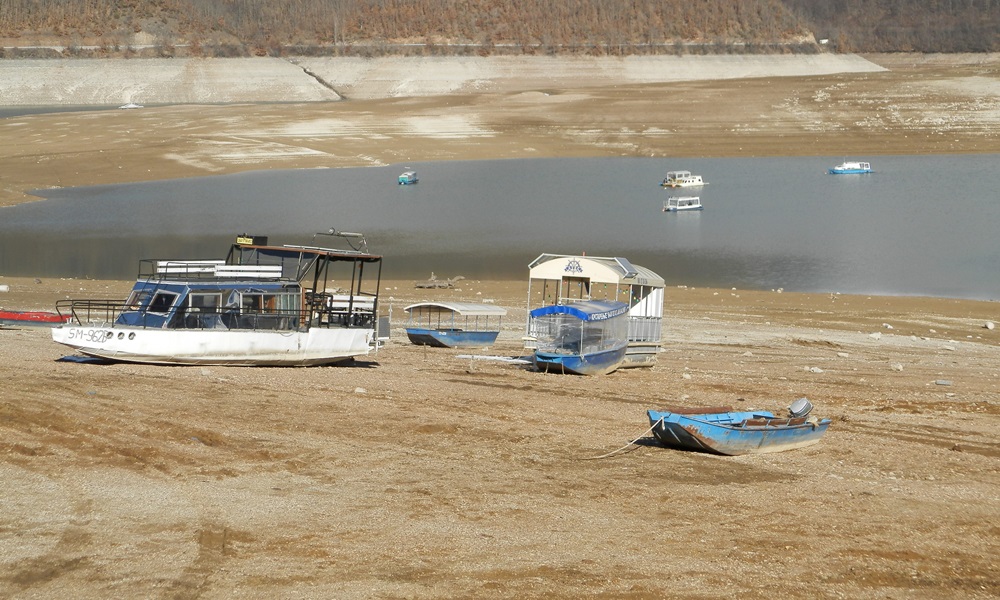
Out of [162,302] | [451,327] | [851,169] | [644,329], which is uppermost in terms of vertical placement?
[851,169]

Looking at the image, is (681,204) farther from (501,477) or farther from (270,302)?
(501,477)

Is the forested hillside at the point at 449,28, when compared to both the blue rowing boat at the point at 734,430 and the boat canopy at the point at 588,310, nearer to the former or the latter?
the boat canopy at the point at 588,310

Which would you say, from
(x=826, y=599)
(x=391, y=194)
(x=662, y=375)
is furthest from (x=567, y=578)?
(x=391, y=194)

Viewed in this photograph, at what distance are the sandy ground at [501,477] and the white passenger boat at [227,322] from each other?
0.39 meters

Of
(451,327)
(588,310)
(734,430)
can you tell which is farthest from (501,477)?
(451,327)

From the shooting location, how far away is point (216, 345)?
2075cm

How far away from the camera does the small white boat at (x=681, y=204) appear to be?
6025cm

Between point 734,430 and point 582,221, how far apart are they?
132 ft

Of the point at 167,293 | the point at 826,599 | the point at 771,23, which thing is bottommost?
the point at 826,599

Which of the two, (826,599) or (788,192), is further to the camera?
(788,192)

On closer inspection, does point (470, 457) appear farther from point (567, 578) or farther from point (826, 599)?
point (826, 599)

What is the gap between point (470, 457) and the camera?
1559 cm

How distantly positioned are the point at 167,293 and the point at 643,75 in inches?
5043

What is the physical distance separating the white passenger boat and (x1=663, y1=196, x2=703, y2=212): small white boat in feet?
127
